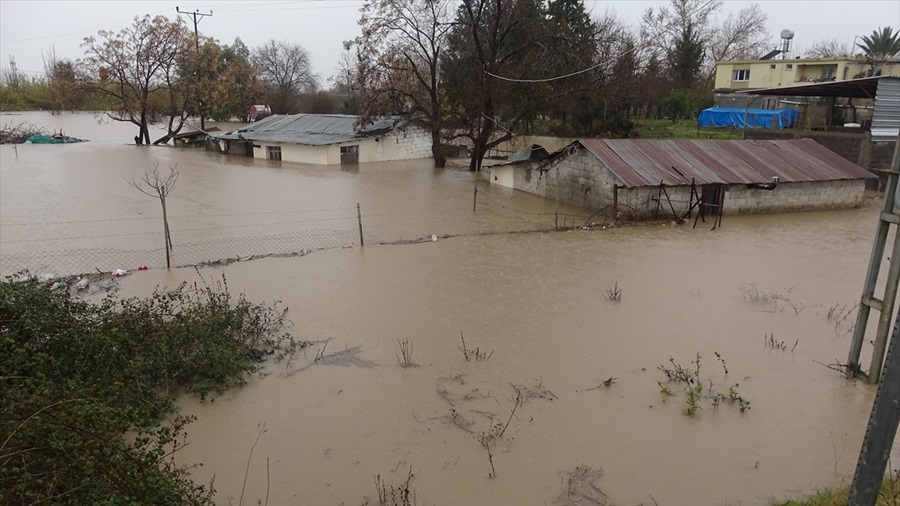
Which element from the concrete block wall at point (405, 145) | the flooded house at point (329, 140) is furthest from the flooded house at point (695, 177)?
the concrete block wall at point (405, 145)

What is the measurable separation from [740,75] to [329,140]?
30.1 meters

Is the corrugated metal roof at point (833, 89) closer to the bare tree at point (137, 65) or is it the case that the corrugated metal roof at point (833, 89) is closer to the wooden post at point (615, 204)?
the wooden post at point (615, 204)

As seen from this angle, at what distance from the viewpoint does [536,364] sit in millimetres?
9172

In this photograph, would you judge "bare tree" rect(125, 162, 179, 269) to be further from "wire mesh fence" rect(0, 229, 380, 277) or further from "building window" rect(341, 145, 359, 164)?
"building window" rect(341, 145, 359, 164)

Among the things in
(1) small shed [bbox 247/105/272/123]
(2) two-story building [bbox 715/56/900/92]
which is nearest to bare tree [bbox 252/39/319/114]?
(1) small shed [bbox 247/105/272/123]

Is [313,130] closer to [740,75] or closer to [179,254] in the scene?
[179,254]

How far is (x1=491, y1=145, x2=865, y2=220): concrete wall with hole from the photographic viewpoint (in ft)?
63.1

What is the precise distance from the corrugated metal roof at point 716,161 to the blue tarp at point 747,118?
10.4 m

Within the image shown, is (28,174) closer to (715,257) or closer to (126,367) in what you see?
(126,367)

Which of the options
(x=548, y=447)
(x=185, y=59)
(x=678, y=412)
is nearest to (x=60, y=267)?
(x=548, y=447)

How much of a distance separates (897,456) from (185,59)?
48.1 m

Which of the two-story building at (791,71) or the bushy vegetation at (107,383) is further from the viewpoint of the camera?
the two-story building at (791,71)

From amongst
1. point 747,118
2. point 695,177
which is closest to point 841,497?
point 695,177

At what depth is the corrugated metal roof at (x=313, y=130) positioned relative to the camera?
116 ft
